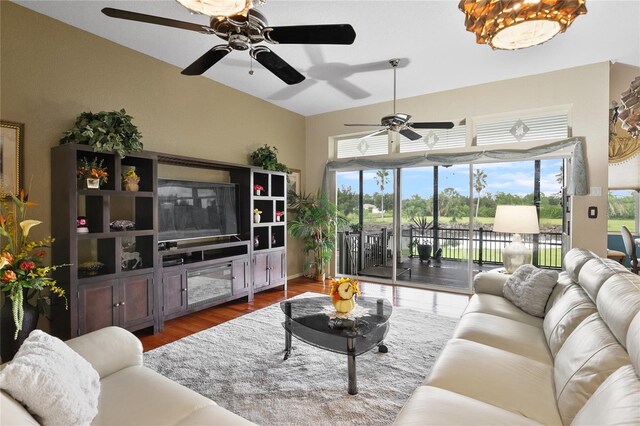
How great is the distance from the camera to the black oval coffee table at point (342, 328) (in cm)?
228

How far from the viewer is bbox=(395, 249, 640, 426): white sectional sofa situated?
119 centimetres

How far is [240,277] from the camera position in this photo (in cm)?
445

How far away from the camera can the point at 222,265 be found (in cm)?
421

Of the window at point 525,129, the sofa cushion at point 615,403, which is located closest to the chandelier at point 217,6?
the sofa cushion at point 615,403

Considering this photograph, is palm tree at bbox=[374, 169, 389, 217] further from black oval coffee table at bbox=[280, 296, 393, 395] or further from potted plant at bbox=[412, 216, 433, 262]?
black oval coffee table at bbox=[280, 296, 393, 395]

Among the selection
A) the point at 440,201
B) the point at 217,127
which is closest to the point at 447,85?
the point at 440,201

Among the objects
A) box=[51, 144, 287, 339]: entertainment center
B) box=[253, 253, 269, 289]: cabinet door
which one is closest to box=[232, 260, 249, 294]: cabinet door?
box=[51, 144, 287, 339]: entertainment center

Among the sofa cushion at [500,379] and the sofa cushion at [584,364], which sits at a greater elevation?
the sofa cushion at [584,364]

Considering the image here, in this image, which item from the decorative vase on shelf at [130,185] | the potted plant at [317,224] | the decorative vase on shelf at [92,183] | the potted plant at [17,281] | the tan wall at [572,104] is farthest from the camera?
the potted plant at [317,224]

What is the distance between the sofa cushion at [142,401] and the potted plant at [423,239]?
459 centimetres

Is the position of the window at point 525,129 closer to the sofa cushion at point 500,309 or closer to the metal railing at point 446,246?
the metal railing at point 446,246

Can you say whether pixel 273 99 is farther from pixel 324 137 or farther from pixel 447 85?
pixel 447 85

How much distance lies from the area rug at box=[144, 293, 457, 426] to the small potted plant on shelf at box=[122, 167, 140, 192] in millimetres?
1626

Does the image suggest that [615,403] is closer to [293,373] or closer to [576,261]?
[576,261]
